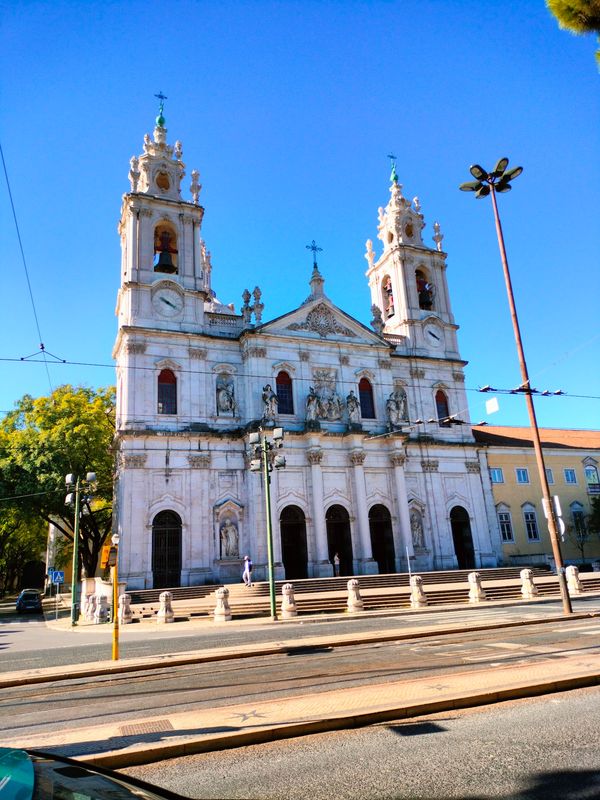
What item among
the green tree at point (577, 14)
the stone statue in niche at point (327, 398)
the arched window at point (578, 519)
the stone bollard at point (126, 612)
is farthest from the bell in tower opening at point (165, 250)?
the arched window at point (578, 519)

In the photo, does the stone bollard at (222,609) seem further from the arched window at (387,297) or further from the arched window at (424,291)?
the arched window at (424,291)

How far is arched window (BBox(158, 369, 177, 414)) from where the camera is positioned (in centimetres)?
3209

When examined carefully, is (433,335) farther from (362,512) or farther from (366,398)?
(362,512)

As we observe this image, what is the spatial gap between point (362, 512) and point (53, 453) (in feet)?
63.5

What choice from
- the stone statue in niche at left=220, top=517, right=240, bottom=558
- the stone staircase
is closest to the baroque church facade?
the stone statue in niche at left=220, top=517, right=240, bottom=558

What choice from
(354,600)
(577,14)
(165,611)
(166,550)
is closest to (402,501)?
(354,600)

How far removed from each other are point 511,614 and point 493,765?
14.1 metres

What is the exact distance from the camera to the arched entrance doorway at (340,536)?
3338cm

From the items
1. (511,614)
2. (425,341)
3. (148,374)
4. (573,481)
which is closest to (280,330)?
(148,374)

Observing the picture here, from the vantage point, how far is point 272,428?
32.2m

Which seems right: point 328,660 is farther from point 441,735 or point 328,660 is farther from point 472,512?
point 472,512

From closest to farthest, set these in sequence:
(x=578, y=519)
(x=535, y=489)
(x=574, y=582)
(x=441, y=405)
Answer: (x=574, y=582) → (x=441, y=405) → (x=535, y=489) → (x=578, y=519)

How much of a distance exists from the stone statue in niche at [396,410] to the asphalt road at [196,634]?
1615cm

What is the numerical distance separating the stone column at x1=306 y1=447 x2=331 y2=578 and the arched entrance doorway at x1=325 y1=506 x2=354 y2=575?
45.2 inches
